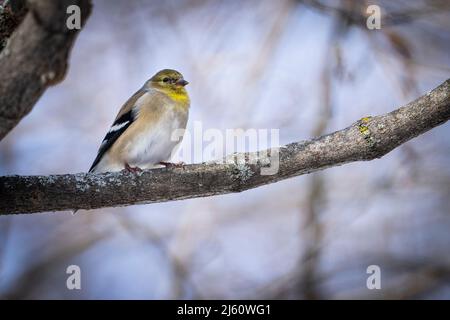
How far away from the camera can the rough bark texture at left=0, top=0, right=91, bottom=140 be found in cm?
248

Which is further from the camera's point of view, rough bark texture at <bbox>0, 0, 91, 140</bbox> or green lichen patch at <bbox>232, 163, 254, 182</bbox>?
green lichen patch at <bbox>232, 163, 254, 182</bbox>

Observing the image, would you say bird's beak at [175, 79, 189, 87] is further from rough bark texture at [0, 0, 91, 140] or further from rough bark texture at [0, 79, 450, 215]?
rough bark texture at [0, 0, 91, 140]

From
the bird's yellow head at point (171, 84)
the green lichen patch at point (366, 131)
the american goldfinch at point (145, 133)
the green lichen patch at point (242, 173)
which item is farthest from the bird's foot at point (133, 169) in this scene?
the green lichen patch at point (366, 131)

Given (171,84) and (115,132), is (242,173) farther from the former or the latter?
(171,84)

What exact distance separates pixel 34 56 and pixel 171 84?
3.74 m

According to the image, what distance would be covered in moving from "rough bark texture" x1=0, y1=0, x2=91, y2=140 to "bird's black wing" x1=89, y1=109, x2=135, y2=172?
119 inches

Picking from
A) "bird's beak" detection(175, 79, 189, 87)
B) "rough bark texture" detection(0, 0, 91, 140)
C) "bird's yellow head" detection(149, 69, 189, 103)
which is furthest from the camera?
"bird's beak" detection(175, 79, 189, 87)

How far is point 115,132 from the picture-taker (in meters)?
5.89

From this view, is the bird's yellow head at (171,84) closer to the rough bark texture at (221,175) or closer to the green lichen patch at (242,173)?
the rough bark texture at (221,175)

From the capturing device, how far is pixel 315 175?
6156mm

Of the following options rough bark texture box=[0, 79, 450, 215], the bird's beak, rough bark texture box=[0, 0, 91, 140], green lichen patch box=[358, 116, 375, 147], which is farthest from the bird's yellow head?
rough bark texture box=[0, 0, 91, 140]

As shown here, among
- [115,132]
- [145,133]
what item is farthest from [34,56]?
[115,132]
